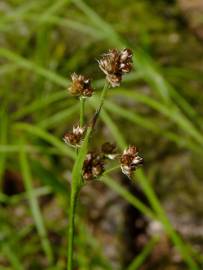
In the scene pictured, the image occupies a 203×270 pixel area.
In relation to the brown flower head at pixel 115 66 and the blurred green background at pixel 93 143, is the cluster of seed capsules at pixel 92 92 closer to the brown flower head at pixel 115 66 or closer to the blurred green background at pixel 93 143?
Result: the brown flower head at pixel 115 66

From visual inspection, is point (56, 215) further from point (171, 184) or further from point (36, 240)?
point (171, 184)

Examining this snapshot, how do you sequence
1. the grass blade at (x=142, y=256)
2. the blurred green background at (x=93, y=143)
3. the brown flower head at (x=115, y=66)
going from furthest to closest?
the blurred green background at (x=93, y=143) → the grass blade at (x=142, y=256) → the brown flower head at (x=115, y=66)

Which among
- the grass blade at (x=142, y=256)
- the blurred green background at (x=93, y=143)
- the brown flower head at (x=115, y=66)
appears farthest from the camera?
the blurred green background at (x=93, y=143)

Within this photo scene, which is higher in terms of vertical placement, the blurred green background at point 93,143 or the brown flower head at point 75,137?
the blurred green background at point 93,143

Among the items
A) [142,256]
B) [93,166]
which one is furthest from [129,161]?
[142,256]

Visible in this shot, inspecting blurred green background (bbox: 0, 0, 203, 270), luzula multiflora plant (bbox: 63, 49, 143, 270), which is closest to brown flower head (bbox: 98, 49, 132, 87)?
luzula multiflora plant (bbox: 63, 49, 143, 270)

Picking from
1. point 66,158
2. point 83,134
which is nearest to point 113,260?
point 66,158

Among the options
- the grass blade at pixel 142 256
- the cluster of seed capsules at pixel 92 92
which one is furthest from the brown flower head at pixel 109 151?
the grass blade at pixel 142 256

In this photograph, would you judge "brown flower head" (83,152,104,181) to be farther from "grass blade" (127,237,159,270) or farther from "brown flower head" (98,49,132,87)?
"grass blade" (127,237,159,270)
